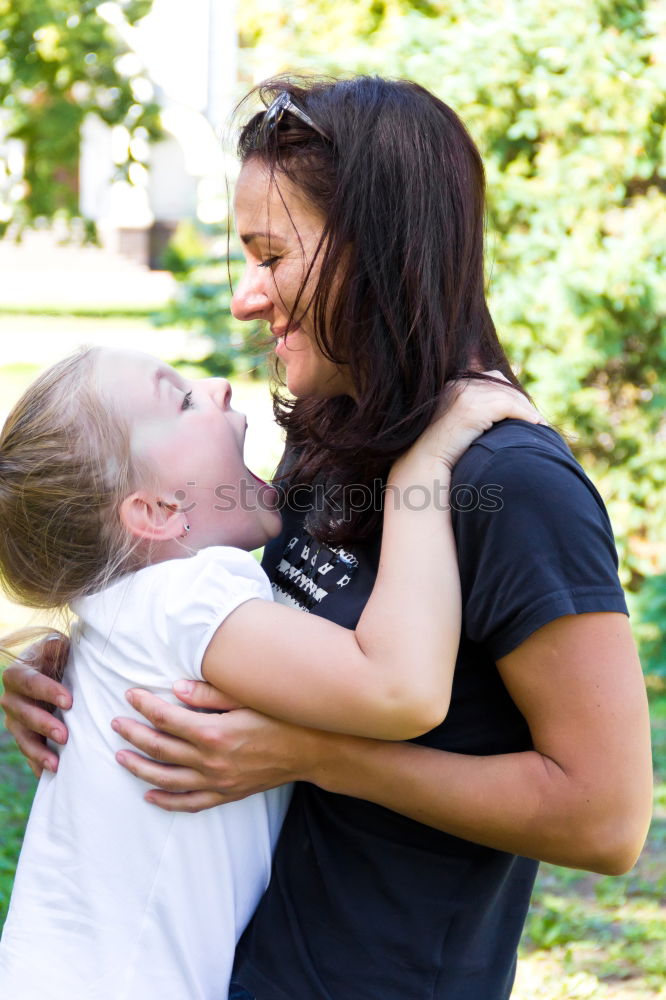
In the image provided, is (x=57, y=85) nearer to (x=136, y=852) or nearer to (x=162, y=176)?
(x=136, y=852)

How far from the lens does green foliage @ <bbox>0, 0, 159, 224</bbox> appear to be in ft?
27.0

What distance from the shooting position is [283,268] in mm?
1841

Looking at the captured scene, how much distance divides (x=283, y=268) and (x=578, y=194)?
16.2 ft

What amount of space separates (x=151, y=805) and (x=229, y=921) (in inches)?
9.0

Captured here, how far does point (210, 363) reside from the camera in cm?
1166

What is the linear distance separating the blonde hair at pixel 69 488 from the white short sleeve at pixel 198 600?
21 centimetres

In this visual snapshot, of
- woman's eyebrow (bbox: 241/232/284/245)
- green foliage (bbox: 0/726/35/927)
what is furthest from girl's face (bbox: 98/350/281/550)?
green foliage (bbox: 0/726/35/927)

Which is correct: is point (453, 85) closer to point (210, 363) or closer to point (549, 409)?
point (549, 409)

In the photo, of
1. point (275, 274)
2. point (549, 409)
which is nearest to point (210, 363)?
point (549, 409)

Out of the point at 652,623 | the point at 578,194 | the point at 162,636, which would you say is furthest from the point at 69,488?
the point at 578,194

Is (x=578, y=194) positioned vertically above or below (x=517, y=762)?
below

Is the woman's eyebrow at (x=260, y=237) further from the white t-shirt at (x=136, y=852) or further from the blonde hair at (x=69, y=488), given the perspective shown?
the white t-shirt at (x=136, y=852)

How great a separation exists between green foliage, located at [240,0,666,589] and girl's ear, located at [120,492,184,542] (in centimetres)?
445

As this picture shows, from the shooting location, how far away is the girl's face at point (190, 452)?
6.49ft
